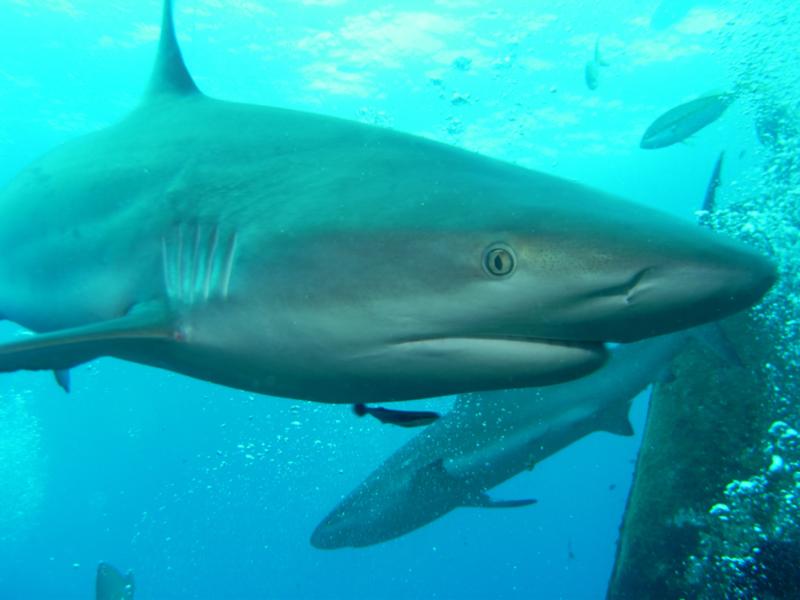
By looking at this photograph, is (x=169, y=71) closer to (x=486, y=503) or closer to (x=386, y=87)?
(x=486, y=503)

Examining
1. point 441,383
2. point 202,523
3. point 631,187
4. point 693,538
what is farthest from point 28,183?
point 202,523

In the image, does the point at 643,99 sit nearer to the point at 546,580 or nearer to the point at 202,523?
the point at 546,580

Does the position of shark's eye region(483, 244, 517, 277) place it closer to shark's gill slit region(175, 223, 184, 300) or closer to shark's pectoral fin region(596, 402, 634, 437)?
shark's gill slit region(175, 223, 184, 300)

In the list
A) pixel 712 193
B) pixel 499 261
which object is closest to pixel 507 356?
pixel 499 261

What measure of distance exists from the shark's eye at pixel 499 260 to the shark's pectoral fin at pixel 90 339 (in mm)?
1214

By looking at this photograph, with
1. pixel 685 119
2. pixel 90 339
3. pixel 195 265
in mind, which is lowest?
pixel 90 339

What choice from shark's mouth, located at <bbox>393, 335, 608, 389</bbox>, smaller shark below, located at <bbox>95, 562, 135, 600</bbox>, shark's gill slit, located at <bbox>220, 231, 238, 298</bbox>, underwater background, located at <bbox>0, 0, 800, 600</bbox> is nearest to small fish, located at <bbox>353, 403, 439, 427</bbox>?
shark's mouth, located at <bbox>393, 335, 608, 389</bbox>

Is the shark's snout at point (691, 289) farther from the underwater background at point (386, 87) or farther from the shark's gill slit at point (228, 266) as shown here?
the underwater background at point (386, 87)

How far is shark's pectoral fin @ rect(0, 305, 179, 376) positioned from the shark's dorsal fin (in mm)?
1977

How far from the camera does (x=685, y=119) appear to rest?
8938 mm

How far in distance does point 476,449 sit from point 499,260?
6.12 meters

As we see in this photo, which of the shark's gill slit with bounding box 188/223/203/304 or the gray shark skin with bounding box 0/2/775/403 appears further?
the shark's gill slit with bounding box 188/223/203/304

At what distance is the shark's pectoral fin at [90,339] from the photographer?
6.59ft

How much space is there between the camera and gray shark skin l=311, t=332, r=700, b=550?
21.7 feet
